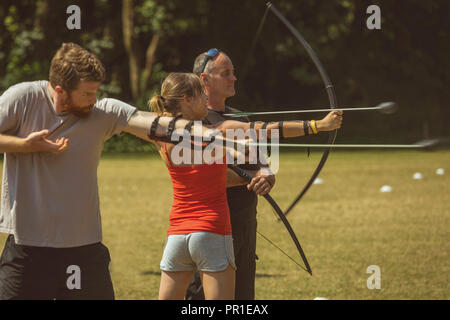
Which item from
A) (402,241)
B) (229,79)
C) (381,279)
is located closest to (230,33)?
(402,241)

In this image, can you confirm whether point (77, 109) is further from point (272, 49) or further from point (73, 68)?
point (272, 49)

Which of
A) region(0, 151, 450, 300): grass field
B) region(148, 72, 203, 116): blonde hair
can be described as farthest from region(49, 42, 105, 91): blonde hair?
region(0, 151, 450, 300): grass field

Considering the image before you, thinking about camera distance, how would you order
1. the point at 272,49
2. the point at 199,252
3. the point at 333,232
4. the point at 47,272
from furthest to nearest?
the point at 272,49
the point at 333,232
the point at 199,252
the point at 47,272

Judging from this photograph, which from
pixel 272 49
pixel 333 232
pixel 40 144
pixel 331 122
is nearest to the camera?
pixel 40 144

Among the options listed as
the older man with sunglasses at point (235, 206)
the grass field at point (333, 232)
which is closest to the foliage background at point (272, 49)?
the grass field at point (333, 232)

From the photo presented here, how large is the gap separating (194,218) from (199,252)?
18cm

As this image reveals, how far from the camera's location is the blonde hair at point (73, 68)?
339 centimetres

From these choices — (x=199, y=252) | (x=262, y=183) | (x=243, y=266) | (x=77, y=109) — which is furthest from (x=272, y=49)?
(x=77, y=109)

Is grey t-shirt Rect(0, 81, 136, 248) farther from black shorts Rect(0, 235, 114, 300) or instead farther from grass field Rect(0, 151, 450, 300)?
grass field Rect(0, 151, 450, 300)

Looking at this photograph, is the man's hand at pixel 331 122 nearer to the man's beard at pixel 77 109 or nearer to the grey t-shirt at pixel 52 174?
the grey t-shirt at pixel 52 174

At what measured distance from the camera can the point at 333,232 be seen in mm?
10000

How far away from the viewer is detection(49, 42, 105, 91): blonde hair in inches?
133

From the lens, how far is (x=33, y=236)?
11.6 ft

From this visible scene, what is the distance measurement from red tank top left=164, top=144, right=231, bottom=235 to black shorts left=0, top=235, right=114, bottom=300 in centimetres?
50
